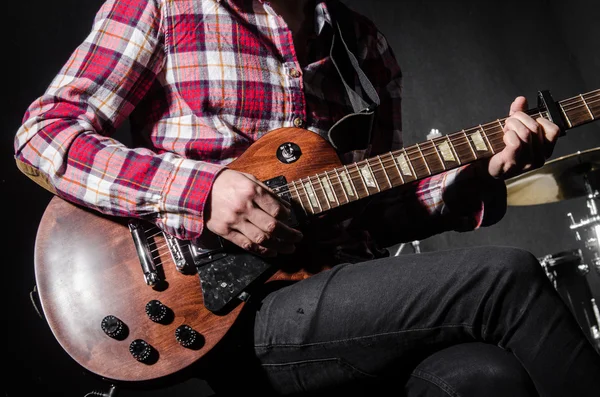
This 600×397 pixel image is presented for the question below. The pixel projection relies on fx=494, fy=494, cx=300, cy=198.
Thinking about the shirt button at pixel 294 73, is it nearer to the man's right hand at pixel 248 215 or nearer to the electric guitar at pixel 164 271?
the electric guitar at pixel 164 271

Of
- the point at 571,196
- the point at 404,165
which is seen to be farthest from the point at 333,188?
the point at 571,196

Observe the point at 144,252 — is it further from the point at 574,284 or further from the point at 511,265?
the point at 574,284

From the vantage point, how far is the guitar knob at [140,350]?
0.97 metres

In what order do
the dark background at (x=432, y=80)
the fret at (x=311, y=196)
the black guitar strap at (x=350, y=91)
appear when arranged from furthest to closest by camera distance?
the dark background at (x=432, y=80) → the black guitar strap at (x=350, y=91) → the fret at (x=311, y=196)

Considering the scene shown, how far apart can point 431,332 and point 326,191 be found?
398 mm

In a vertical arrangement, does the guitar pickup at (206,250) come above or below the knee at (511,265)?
above

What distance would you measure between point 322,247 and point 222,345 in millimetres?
334

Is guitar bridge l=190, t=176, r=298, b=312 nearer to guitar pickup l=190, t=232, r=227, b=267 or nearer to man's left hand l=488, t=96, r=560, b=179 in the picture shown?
guitar pickup l=190, t=232, r=227, b=267

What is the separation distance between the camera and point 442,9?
3.78 metres

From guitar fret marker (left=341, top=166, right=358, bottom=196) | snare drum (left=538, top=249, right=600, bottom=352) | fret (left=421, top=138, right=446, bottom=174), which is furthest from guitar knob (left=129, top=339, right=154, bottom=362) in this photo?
snare drum (left=538, top=249, right=600, bottom=352)

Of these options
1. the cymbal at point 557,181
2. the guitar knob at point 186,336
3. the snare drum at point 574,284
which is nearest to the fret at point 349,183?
the guitar knob at point 186,336

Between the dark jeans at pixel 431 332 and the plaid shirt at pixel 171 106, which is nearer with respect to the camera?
the dark jeans at pixel 431 332

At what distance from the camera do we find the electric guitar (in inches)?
38.9

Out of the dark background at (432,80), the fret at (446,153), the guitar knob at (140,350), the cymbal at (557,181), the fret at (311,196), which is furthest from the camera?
the cymbal at (557,181)
